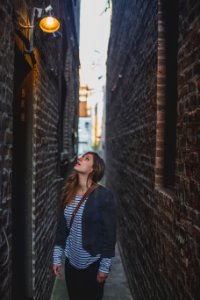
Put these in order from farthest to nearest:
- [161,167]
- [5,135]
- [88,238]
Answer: [161,167], [88,238], [5,135]

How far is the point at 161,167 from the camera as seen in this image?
3459mm

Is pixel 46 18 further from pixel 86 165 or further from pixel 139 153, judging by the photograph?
pixel 139 153

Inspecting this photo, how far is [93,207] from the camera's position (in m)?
3.17

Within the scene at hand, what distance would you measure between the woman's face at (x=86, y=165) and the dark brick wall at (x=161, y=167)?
649 mm

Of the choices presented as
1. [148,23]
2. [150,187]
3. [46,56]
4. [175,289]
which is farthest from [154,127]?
[46,56]

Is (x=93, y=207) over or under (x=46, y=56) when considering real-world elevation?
under

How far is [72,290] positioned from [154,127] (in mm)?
1751

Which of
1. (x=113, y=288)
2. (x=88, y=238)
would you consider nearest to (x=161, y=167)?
(x=88, y=238)

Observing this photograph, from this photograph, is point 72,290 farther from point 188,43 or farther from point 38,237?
point 188,43

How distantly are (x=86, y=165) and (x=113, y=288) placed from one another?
2962 mm

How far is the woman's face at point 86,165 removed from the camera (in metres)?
→ 3.33

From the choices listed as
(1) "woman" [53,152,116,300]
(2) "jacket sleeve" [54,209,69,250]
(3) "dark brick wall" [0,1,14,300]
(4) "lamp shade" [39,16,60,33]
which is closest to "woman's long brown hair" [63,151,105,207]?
(1) "woman" [53,152,116,300]

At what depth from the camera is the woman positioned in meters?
3.13

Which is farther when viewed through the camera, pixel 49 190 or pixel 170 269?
pixel 49 190
